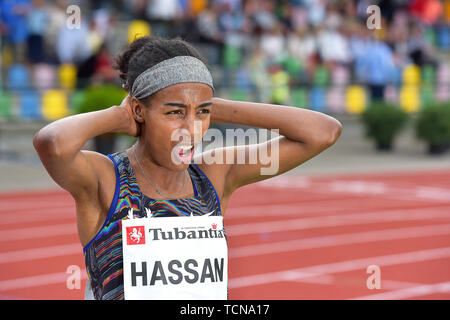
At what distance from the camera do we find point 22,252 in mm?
7281

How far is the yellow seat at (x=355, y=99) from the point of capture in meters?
16.6

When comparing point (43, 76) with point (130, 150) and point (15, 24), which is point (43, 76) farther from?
point (130, 150)

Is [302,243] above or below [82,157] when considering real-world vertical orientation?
below

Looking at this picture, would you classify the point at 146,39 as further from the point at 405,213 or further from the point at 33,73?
the point at 33,73

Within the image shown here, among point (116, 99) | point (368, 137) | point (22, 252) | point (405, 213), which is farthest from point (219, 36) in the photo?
point (22, 252)

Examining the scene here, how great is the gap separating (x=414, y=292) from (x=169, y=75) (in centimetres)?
408

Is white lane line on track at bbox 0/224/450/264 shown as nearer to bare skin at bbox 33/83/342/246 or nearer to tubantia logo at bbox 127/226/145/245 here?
bare skin at bbox 33/83/342/246

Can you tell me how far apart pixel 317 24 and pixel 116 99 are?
265 inches

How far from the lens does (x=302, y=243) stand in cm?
768

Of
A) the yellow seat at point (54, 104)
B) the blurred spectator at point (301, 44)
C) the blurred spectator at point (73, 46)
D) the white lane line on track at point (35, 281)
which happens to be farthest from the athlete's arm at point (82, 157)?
the blurred spectator at point (301, 44)

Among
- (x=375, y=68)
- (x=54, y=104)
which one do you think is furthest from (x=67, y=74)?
(x=375, y=68)

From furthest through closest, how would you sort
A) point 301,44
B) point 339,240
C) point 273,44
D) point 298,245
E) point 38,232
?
1. point 301,44
2. point 273,44
3. point 38,232
4. point 339,240
5. point 298,245

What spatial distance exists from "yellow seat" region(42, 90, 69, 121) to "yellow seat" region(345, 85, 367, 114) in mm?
6113

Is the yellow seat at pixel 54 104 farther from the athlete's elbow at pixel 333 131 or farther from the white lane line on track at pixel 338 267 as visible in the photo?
the athlete's elbow at pixel 333 131
